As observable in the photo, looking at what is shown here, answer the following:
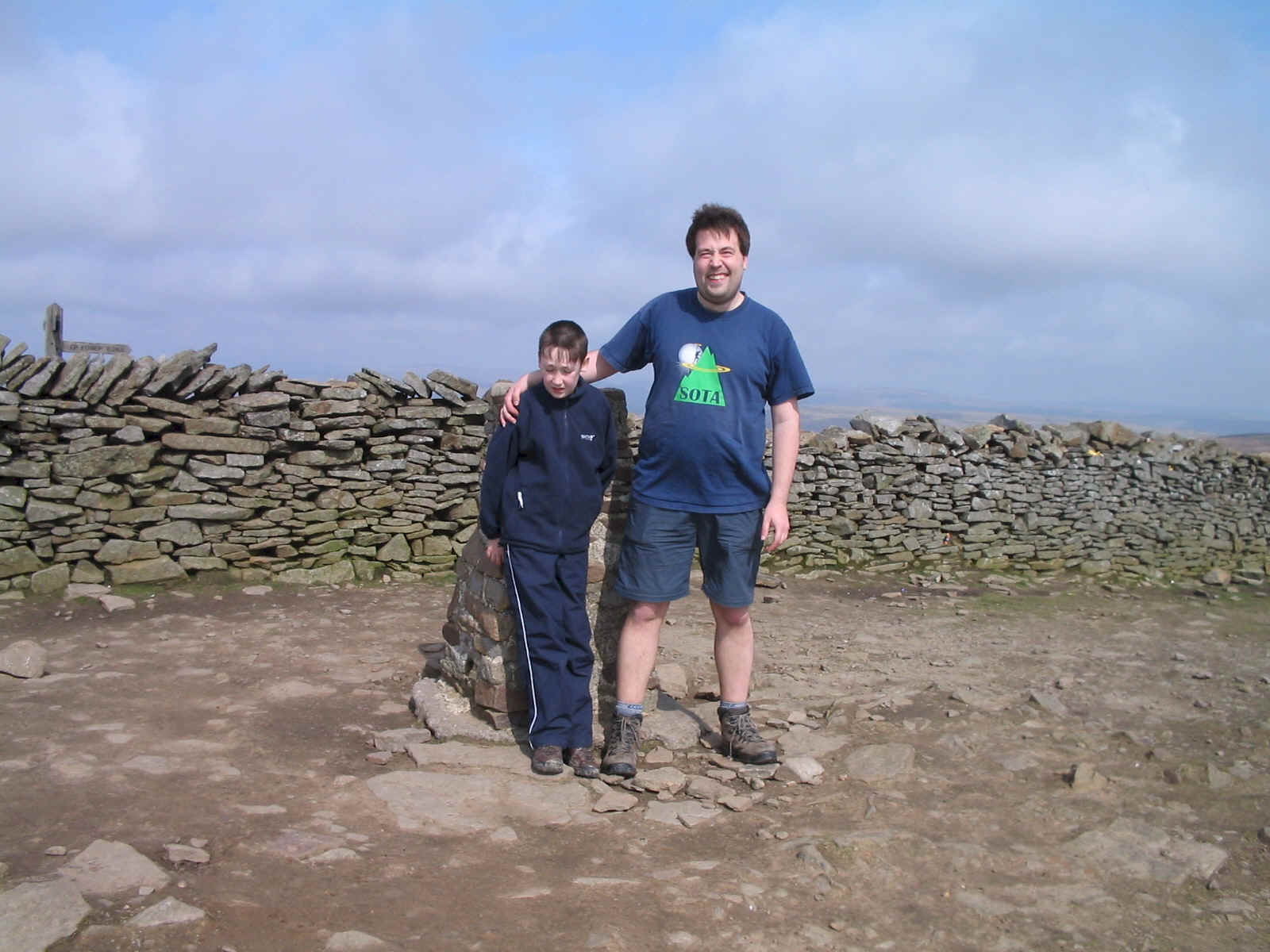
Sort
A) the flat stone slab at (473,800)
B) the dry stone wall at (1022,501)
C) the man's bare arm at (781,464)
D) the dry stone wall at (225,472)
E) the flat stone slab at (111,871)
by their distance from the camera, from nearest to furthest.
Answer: the flat stone slab at (111,871) < the flat stone slab at (473,800) < the man's bare arm at (781,464) < the dry stone wall at (225,472) < the dry stone wall at (1022,501)

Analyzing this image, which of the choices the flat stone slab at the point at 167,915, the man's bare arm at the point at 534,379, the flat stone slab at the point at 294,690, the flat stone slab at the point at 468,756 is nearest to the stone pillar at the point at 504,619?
the flat stone slab at the point at 468,756

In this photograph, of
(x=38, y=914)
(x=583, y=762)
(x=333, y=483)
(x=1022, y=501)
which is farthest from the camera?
(x=1022, y=501)

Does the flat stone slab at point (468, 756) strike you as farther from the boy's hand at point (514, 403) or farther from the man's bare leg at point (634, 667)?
the boy's hand at point (514, 403)

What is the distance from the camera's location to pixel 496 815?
143 inches

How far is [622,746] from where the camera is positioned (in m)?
4.05

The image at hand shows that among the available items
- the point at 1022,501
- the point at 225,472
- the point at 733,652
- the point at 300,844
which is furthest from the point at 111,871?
the point at 1022,501

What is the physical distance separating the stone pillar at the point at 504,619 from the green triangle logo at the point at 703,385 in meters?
0.65

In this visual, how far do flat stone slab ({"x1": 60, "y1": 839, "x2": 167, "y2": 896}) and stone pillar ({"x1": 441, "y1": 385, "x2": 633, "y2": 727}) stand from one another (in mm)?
1676

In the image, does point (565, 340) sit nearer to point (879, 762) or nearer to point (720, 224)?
point (720, 224)

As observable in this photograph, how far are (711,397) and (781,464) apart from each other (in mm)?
449

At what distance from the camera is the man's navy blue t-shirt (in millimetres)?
3967

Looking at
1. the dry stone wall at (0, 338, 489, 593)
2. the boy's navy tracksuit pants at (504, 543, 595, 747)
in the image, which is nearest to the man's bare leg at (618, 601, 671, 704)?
the boy's navy tracksuit pants at (504, 543, 595, 747)

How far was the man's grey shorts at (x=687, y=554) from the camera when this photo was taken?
4051mm

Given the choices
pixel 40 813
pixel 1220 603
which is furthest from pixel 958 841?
pixel 1220 603
